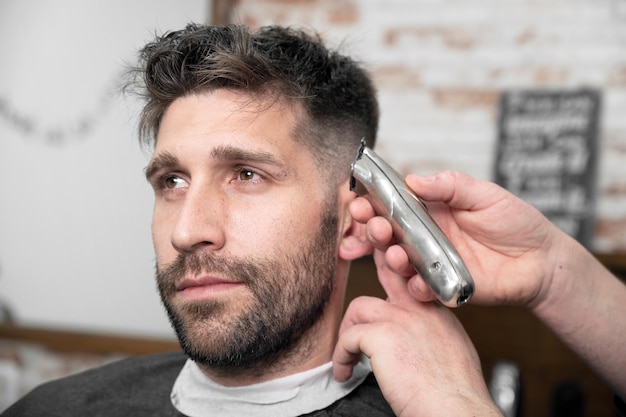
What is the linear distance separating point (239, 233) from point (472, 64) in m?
1.52

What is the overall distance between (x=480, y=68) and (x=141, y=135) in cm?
137

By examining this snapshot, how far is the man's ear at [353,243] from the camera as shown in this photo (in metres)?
1.51

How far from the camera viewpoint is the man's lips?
133cm

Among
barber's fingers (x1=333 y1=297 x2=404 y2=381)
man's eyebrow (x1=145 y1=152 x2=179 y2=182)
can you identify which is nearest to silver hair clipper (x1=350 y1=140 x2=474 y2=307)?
barber's fingers (x1=333 y1=297 x2=404 y2=381)

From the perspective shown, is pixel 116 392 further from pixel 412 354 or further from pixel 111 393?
pixel 412 354

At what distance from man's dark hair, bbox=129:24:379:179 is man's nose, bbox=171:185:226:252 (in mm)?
248

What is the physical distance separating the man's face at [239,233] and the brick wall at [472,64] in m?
1.15

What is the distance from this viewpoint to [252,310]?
4.40 feet

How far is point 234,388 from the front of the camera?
1.44 meters

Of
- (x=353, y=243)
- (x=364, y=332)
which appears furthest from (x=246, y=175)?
(x=364, y=332)

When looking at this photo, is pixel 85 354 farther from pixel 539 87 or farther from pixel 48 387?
pixel 539 87

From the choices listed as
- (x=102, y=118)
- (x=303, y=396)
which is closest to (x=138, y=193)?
(x=102, y=118)

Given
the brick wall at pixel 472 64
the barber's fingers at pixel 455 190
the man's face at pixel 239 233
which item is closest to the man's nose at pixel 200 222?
the man's face at pixel 239 233

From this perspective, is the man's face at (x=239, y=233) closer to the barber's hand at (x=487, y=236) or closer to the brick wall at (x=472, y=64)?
the barber's hand at (x=487, y=236)
